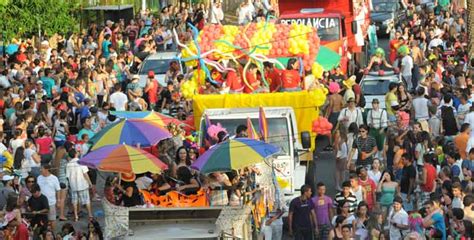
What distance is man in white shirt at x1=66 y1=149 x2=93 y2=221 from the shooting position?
98.5 feet

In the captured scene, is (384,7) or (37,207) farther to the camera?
(384,7)

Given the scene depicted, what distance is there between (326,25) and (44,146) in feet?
33.8

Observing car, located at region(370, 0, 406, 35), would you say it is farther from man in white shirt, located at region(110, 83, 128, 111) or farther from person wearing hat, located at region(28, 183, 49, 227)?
person wearing hat, located at region(28, 183, 49, 227)

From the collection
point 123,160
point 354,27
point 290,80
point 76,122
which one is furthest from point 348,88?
point 123,160

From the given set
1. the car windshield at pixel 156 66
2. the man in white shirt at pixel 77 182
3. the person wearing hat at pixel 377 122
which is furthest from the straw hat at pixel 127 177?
the car windshield at pixel 156 66

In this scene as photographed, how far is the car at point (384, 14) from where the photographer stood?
4972cm

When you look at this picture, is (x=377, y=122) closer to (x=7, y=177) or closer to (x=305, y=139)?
(x=305, y=139)

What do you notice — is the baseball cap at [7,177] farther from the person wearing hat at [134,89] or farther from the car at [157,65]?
the car at [157,65]

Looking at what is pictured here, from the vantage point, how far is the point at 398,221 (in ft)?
86.2

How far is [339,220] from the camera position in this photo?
2634 cm

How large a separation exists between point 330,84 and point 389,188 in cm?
738

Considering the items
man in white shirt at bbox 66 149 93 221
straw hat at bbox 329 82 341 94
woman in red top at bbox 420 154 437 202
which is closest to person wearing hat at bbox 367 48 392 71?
straw hat at bbox 329 82 341 94

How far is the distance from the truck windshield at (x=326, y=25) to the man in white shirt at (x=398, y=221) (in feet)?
46.0

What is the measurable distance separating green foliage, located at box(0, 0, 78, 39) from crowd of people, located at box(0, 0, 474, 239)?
0.73 m
